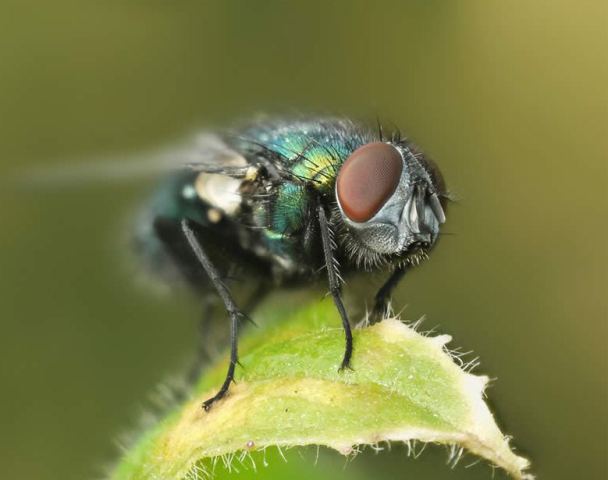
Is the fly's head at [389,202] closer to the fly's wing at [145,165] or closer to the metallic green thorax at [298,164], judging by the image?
the metallic green thorax at [298,164]

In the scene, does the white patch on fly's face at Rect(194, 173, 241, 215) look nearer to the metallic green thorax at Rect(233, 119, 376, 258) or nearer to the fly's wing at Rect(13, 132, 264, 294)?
the fly's wing at Rect(13, 132, 264, 294)

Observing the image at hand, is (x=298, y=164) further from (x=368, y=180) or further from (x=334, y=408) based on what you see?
(x=334, y=408)

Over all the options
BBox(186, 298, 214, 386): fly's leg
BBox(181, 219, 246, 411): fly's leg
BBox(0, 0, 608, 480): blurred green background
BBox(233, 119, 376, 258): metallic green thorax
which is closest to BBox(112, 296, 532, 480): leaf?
BBox(181, 219, 246, 411): fly's leg

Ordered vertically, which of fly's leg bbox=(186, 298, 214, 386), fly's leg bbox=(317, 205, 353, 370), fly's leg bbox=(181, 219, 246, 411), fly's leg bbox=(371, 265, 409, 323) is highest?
fly's leg bbox=(317, 205, 353, 370)

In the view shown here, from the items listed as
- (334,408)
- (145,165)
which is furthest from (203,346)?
(334,408)

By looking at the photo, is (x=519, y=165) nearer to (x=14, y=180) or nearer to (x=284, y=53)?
(x=284, y=53)
